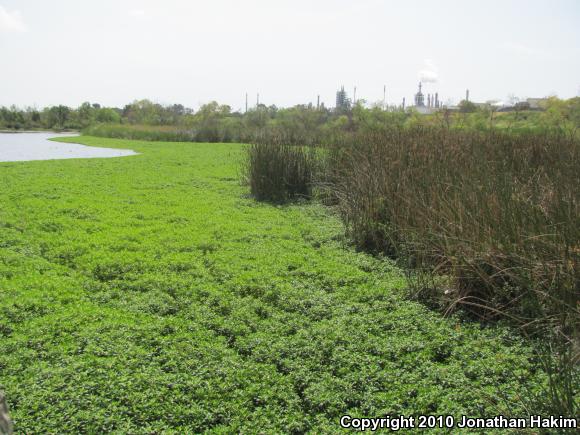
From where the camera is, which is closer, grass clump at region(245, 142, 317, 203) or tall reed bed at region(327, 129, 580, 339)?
tall reed bed at region(327, 129, 580, 339)

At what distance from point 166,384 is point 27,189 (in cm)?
637

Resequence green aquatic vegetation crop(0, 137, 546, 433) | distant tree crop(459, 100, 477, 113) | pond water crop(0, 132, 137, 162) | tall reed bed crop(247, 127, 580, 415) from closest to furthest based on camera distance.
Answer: green aquatic vegetation crop(0, 137, 546, 433)
tall reed bed crop(247, 127, 580, 415)
pond water crop(0, 132, 137, 162)
distant tree crop(459, 100, 477, 113)

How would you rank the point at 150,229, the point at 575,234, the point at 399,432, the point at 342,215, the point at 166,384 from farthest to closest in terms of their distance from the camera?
1. the point at 342,215
2. the point at 150,229
3. the point at 575,234
4. the point at 166,384
5. the point at 399,432

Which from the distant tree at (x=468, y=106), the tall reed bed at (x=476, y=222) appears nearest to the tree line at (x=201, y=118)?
the distant tree at (x=468, y=106)

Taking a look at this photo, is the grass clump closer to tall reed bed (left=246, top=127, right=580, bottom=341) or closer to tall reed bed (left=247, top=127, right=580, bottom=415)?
tall reed bed (left=246, top=127, right=580, bottom=341)

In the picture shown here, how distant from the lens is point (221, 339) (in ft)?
9.73

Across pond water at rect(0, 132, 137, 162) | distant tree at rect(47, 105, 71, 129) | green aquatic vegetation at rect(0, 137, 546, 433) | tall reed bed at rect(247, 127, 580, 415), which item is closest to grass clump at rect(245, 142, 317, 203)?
tall reed bed at rect(247, 127, 580, 415)

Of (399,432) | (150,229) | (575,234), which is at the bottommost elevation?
(399,432)

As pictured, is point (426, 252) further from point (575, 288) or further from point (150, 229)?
point (150, 229)

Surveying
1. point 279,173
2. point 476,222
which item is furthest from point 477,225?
point 279,173

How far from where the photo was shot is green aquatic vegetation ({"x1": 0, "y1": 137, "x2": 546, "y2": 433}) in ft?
7.53

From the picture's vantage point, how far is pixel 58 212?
6.13m

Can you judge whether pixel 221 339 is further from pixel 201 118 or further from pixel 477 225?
pixel 201 118

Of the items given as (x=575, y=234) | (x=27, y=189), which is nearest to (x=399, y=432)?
(x=575, y=234)
